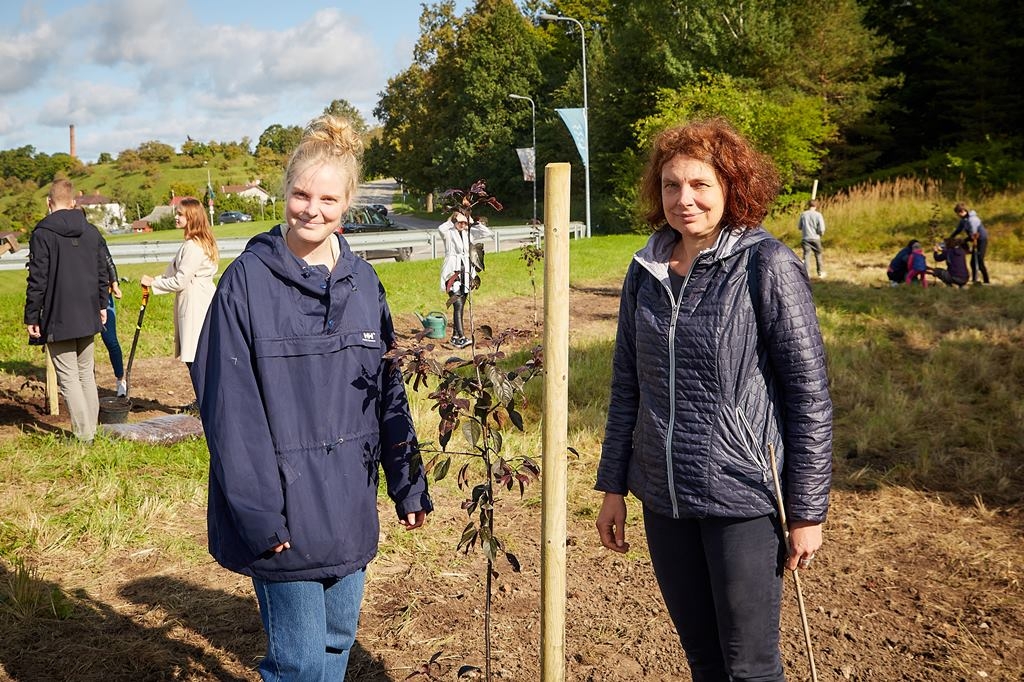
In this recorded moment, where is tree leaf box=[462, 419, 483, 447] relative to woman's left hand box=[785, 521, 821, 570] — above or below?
above

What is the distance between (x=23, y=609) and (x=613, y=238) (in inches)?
967

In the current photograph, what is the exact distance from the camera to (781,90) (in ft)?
A: 107

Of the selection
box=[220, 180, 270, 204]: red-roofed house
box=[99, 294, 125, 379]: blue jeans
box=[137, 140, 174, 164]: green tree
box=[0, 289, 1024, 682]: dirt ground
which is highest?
box=[137, 140, 174, 164]: green tree

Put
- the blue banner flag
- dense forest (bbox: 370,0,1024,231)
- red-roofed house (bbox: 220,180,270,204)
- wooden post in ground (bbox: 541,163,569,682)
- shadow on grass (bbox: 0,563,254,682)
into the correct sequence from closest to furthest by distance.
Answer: wooden post in ground (bbox: 541,163,569,682), shadow on grass (bbox: 0,563,254,682), the blue banner flag, dense forest (bbox: 370,0,1024,231), red-roofed house (bbox: 220,180,270,204)

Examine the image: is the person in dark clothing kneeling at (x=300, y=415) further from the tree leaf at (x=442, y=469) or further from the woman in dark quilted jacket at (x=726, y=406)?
the woman in dark quilted jacket at (x=726, y=406)

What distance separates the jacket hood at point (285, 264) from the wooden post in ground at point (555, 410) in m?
0.57

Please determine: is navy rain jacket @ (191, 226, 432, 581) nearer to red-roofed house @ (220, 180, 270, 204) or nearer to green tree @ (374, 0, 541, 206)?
green tree @ (374, 0, 541, 206)

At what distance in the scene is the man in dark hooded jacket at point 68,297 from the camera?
557cm

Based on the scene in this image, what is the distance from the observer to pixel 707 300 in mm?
2006

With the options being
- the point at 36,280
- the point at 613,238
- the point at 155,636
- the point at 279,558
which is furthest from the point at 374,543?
the point at 613,238

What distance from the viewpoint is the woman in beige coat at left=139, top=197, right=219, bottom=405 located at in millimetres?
→ 5992

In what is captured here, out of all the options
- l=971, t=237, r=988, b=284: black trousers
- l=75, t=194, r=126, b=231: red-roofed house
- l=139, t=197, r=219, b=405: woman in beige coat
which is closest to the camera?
l=139, t=197, r=219, b=405: woman in beige coat

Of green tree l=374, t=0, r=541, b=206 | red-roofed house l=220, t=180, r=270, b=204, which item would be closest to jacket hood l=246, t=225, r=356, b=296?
green tree l=374, t=0, r=541, b=206

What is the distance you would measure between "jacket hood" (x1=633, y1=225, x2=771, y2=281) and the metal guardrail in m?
10.4
